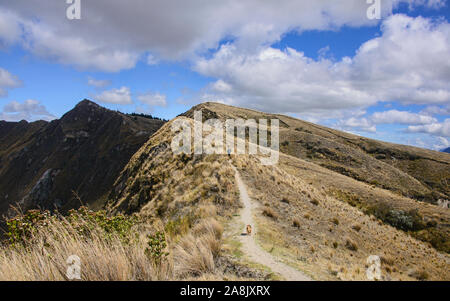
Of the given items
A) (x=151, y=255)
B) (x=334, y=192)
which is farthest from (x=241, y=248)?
(x=334, y=192)

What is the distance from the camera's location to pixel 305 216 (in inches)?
615

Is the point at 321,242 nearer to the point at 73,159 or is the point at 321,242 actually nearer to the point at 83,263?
the point at 83,263

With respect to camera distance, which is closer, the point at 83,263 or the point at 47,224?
the point at 83,263

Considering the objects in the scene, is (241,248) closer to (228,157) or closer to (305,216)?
(305,216)

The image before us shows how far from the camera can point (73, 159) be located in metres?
90.8

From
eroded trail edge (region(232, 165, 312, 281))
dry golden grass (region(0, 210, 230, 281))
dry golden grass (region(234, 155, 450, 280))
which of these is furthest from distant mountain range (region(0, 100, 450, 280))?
dry golden grass (region(0, 210, 230, 281))

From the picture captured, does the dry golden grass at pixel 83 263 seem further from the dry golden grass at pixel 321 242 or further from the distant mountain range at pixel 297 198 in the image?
the dry golden grass at pixel 321 242

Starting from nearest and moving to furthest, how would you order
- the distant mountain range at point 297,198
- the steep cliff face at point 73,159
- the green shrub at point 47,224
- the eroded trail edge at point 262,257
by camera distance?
the green shrub at point 47,224, the eroded trail edge at point 262,257, the distant mountain range at point 297,198, the steep cliff face at point 73,159

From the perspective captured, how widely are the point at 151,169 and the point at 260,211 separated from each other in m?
19.3

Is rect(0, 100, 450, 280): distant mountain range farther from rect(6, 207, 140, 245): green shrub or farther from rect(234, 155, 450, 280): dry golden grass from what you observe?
rect(6, 207, 140, 245): green shrub

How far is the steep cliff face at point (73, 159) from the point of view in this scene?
247 ft

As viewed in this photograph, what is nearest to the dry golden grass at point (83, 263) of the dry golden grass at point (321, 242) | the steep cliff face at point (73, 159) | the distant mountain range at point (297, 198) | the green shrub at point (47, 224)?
the green shrub at point (47, 224)

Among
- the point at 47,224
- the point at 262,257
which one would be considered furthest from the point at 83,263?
the point at 262,257
